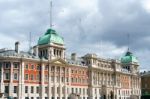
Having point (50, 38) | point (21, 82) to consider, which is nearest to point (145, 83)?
point (50, 38)

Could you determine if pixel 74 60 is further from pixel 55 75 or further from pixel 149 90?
pixel 149 90

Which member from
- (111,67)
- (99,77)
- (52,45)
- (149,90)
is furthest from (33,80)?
(149,90)

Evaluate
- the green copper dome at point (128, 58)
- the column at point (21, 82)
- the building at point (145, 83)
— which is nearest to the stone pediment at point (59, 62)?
the column at point (21, 82)

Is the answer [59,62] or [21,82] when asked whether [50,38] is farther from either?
[21,82]

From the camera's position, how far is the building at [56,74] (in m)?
96.2

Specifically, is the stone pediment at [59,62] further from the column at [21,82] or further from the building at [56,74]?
the column at [21,82]

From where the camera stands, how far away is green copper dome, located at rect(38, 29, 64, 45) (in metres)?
108

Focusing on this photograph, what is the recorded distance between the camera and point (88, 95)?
122m

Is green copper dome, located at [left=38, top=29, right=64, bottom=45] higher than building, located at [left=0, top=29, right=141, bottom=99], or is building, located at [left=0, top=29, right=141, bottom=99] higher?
green copper dome, located at [left=38, top=29, right=64, bottom=45]

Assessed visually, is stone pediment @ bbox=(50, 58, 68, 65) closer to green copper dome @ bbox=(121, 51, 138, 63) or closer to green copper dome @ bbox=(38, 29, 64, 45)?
green copper dome @ bbox=(38, 29, 64, 45)

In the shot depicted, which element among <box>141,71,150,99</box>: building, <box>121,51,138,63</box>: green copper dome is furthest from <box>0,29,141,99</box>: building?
<box>141,71,150,99</box>: building

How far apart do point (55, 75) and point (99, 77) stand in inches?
991

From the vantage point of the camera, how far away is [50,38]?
352ft

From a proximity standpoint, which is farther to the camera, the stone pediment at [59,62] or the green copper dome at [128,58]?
the green copper dome at [128,58]
